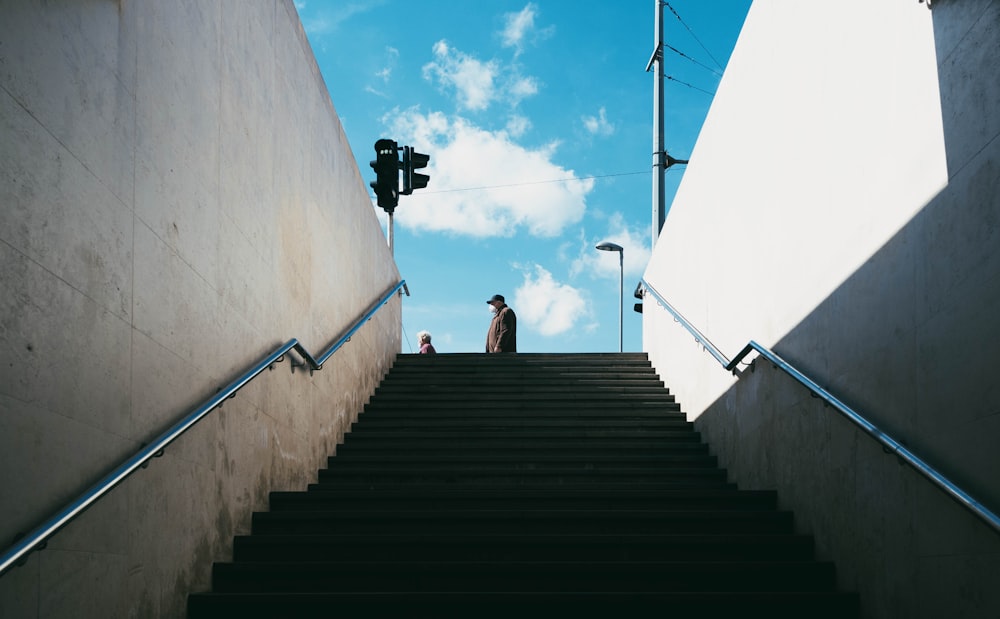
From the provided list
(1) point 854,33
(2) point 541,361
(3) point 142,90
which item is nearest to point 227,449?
(3) point 142,90

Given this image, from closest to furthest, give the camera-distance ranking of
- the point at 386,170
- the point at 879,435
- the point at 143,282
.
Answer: the point at 143,282 < the point at 879,435 < the point at 386,170

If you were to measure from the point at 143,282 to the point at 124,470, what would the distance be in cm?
74

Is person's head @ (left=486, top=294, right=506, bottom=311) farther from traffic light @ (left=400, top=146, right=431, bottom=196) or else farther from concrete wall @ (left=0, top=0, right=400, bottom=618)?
concrete wall @ (left=0, top=0, right=400, bottom=618)

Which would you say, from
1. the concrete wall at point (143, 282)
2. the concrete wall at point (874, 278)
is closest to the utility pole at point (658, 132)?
the concrete wall at point (874, 278)

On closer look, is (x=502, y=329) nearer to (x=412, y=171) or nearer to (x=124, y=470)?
(x=412, y=171)

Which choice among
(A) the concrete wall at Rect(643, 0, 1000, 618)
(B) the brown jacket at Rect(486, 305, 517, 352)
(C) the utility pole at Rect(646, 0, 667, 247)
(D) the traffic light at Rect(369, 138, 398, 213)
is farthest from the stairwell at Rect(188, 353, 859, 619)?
(C) the utility pole at Rect(646, 0, 667, 247)

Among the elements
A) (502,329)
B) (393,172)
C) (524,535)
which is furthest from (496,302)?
(524,535)

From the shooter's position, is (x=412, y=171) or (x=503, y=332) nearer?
(x=412, y=171)

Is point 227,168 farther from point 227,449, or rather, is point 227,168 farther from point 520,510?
point 520,510

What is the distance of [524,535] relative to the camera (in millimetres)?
4402

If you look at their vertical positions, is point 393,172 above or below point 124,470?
above

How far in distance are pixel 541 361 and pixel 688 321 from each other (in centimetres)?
238

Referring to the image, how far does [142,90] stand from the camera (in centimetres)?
335

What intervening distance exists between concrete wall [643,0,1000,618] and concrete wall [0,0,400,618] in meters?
2.83
